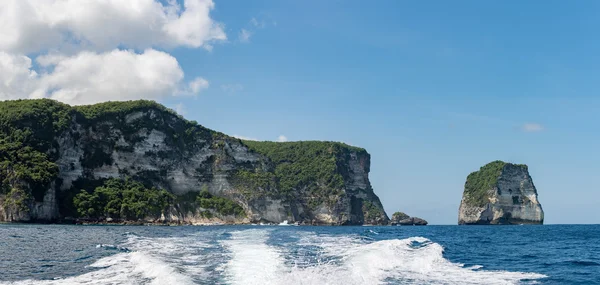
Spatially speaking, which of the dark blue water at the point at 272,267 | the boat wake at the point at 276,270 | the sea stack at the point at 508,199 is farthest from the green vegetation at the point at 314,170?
the boat wake at the point at 276,270

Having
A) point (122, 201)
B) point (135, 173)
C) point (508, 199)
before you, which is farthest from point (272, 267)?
point (508, 199)

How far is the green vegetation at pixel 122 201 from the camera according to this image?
96637 mm

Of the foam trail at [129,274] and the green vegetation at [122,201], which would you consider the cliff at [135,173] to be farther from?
the foam trail at [129,274]

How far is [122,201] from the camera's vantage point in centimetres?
10300

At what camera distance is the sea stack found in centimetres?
17538

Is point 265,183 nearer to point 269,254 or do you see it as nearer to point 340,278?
point 269,254

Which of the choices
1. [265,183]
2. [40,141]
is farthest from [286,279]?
[265,183]

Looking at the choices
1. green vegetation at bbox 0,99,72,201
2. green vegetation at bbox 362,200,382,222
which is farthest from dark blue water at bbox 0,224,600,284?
green vegetation at bbox 362,200,382,222

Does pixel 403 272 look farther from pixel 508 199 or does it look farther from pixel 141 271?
pixel 508 199

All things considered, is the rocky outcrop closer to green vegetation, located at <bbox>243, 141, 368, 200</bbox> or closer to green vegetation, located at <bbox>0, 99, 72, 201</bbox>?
green vegetation, located at <bbox>243, 141, 368, 200</bbox>

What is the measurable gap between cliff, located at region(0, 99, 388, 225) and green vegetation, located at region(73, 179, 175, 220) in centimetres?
20

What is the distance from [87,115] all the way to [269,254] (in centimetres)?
9329

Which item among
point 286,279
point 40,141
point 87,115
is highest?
point 87,115

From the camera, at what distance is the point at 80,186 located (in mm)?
102250
